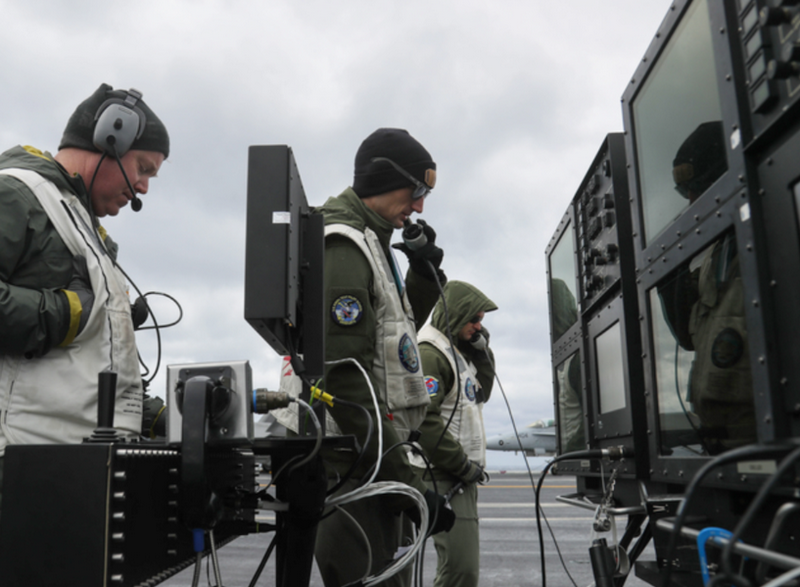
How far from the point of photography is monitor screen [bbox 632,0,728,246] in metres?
1.71

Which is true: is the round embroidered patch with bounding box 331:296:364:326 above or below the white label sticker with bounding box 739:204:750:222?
below

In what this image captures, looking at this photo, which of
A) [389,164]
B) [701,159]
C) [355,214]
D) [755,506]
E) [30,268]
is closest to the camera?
[755,506]

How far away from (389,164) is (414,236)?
1.00 ft

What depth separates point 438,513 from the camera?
2.12m

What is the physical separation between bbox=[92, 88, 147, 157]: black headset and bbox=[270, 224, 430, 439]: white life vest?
727mm

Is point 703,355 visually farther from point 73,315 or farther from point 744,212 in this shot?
point 73,315

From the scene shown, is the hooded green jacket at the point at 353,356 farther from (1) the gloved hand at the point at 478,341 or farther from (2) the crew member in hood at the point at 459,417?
(1) the gloved hand at the point at 478,341

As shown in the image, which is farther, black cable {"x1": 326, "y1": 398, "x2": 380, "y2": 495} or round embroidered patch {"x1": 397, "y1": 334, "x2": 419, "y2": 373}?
round embroidered patch {"x1": 397, "y1": 334, "x2": 419, "y2": 373}

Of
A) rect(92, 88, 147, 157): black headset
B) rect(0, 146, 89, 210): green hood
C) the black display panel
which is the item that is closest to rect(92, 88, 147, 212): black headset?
rect(92, 88, 147, 157): black headset

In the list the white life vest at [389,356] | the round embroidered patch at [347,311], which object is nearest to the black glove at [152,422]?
the white life vest at [389,356]

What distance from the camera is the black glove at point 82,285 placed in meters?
1.91

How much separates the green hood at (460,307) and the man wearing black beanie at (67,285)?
8.62 ft

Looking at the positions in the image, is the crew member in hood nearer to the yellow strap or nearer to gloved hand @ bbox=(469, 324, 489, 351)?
gloved hand @ bbox=(469, 324, 489, 351)

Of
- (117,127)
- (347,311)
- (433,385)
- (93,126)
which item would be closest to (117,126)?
(117,127)
